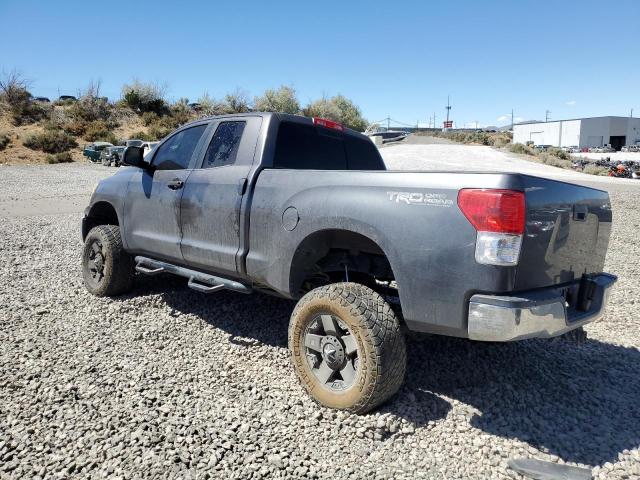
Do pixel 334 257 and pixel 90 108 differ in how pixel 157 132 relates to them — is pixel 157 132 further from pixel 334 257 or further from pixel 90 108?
pixel 334 257

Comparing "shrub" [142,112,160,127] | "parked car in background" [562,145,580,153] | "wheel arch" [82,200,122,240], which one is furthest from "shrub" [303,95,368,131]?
"wheel arch" [82,200,122,240]

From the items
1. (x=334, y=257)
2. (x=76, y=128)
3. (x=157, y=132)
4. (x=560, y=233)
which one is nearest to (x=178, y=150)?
(x=334, y=257)

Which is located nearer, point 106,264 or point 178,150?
point 178,150

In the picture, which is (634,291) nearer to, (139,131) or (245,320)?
(245,320)

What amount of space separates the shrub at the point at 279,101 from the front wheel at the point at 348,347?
5031 cm

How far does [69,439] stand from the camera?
2.76m

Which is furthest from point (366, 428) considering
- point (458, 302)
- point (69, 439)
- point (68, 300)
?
point (68, 300)

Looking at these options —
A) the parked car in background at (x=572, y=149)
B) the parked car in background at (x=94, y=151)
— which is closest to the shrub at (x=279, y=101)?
the parked car in background at (x=94, y=151)

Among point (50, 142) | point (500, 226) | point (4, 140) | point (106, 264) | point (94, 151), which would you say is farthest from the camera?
point (50, 142)

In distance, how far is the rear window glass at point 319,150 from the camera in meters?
4.06

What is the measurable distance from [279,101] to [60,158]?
25195 mm

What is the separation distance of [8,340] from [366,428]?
126 inches

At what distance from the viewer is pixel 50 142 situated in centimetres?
3447

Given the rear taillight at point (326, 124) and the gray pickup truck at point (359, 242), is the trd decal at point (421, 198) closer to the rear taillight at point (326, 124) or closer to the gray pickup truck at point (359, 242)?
the gray pickup truck at point (359, 242)
